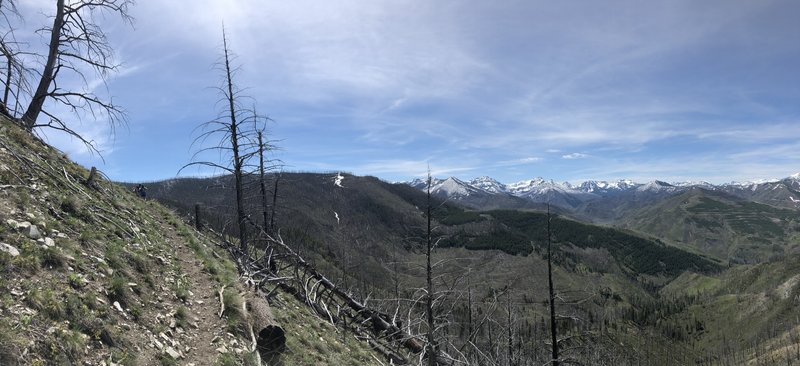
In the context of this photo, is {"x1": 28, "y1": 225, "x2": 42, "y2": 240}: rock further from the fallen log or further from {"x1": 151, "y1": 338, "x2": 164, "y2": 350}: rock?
the fallen log

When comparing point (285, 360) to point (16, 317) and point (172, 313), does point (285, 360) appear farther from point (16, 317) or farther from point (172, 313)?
point (16, 317)

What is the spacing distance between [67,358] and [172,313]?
357 cm

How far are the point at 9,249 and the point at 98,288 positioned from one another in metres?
1.70

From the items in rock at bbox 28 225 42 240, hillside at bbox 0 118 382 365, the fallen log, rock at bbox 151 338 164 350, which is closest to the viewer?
hillside at bbox 0 118 382 365

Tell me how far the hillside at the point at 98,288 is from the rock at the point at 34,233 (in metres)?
0.02

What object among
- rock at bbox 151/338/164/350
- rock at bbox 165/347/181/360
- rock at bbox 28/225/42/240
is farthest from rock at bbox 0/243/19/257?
rock at bbox 165/347/181/360

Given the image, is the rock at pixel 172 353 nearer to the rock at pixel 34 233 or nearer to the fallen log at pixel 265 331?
the fallen log at pixel 265 331

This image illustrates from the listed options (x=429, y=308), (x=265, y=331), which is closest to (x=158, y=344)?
(x=265, y=331)

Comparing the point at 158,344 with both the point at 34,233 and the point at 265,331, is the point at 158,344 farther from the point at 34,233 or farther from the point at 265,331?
the point at 34,233

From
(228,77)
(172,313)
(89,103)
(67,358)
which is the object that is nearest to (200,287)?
(172,313)

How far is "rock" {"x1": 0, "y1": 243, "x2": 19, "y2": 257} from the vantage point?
7.60 metres

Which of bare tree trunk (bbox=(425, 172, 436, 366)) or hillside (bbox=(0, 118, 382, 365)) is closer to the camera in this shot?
hillside (bbox=(0, 118, 382, 365))

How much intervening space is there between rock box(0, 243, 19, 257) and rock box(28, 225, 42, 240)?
0.77 meters

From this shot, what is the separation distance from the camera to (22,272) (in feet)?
24.7
